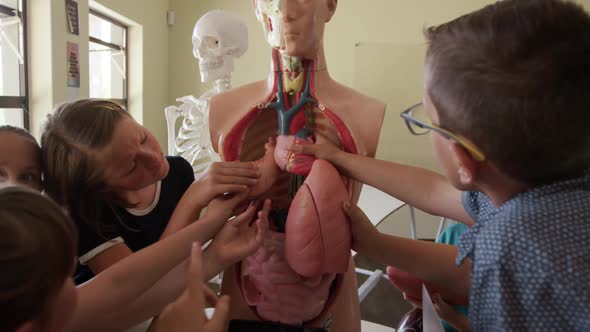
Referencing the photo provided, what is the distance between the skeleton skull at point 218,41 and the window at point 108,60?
1.45 meters

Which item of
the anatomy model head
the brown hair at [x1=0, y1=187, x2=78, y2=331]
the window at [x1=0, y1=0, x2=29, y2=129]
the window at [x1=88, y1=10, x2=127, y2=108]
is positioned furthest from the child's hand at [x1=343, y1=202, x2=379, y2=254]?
the window at [x1=88, y1=10, x2=127, y2=108]

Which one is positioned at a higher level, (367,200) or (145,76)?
(145,76)

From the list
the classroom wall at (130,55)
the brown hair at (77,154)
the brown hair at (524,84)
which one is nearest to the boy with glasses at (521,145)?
the brown hair at (524,84)

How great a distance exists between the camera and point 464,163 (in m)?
0.59

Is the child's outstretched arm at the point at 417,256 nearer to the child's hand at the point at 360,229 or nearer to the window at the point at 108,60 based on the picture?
the child's hand at the point at 360,229

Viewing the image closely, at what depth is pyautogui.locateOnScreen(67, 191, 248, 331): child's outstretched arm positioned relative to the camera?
2.36 ft

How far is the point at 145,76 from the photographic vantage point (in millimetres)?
3477

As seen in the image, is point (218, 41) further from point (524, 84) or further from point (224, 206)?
point (524, 84)

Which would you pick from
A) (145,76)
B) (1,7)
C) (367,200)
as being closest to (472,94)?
(367,200)

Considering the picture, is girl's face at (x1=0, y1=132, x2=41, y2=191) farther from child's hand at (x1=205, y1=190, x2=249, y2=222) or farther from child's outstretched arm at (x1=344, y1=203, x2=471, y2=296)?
child's outstretched arm at (x1=344, y1=203, x2=471, y2=296)

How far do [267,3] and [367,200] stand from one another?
1.59 m

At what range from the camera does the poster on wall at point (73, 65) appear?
2.53 metres

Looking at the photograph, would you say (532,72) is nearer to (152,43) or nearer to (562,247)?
(562,247)

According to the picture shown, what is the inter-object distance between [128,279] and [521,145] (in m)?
0.65
